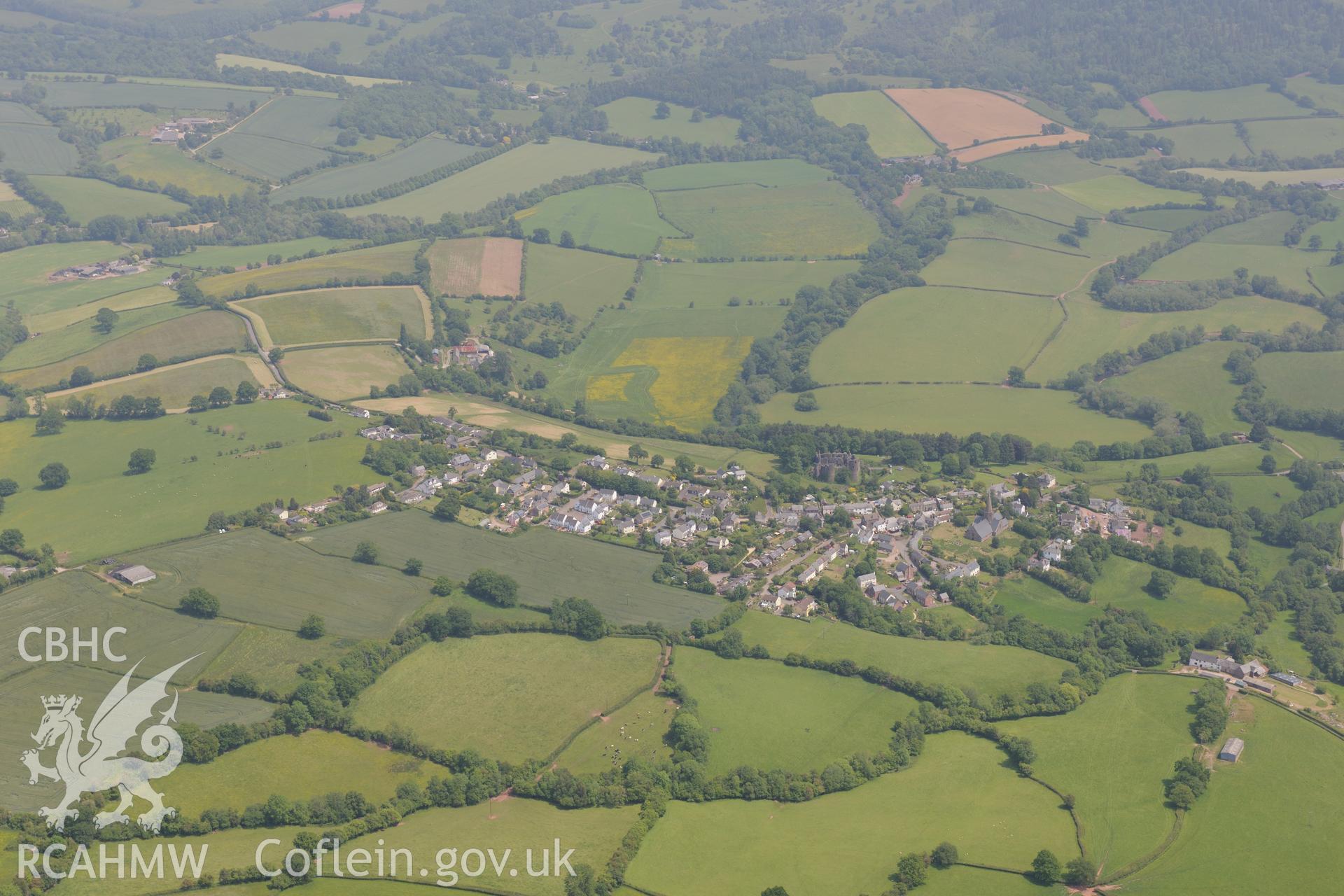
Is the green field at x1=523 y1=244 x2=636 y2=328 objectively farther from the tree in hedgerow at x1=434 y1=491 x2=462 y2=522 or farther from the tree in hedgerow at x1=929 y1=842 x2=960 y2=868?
the tree in hedgerow at x1=929 y1=842 x2=960 y2=868

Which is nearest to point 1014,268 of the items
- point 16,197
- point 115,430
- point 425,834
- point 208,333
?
point 208,333

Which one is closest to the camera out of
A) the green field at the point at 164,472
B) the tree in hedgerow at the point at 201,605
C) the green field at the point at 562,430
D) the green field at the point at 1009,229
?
the tree in hedgerow at the point at 201,605

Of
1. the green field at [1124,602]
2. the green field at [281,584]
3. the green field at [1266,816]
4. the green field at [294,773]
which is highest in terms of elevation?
the green field at [1266,816]

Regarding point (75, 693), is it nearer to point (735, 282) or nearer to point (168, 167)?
point (735, 282)

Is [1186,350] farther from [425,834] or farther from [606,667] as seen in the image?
[425,834]

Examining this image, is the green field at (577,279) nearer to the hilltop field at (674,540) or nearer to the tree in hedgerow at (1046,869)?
the hilltop field at (674,540)

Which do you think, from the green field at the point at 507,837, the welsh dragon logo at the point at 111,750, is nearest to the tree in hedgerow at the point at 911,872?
the green field at the point at 507,837
